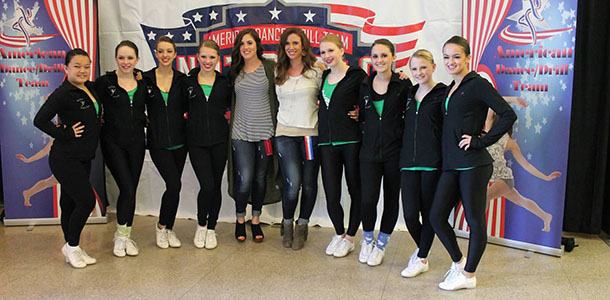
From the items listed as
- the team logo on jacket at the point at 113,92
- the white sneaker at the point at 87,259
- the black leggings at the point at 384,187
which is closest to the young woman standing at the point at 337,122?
the black leggings at the point at 384,187

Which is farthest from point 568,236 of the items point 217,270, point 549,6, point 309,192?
point 217,270

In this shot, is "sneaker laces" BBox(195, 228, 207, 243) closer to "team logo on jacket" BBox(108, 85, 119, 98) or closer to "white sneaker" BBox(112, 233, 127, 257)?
"white sneaker" BBox(112, 233, 127, 257)

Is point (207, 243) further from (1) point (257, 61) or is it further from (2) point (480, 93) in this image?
(2) point (480, 93)

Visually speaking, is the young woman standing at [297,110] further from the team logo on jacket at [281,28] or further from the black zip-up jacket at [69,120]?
the black zip-up jacket at [69,120]

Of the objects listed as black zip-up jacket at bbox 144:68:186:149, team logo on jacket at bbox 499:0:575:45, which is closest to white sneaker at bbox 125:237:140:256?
black zip-up jacket at bbox 144:68:186:149

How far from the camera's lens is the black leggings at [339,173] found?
11.9ft

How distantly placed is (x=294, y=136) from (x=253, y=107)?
380mm

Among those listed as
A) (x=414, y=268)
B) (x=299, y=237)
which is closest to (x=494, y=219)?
(x=414, y=268)

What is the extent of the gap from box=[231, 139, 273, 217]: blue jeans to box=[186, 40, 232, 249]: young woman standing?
114 mm

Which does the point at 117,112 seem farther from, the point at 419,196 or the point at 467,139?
the point at 467,139

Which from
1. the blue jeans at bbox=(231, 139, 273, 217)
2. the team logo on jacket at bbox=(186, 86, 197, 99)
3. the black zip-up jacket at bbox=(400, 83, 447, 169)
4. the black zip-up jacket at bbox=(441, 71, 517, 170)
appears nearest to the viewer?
the black zip-up jacket at bbox=(441, 71, 517, 170)

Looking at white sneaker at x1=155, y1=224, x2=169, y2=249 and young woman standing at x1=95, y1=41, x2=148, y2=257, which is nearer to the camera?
young woman standing at x1=95, y1=41, x2=148, y2=257

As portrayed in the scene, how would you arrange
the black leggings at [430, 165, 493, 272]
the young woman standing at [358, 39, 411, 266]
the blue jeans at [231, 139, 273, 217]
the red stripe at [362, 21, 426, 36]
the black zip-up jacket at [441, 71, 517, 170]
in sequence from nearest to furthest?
the black zip-up jacket at [441, 71, 517, 170]
the black leggings at [430, 165, 493, 272]
the young woman standing at [358, 39, 411, 266]
the blue jeans at [231, 139, 273, 217]
the red stripe at [362, 21, 426, 36]

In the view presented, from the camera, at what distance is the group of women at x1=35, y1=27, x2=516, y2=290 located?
10.3 feet
